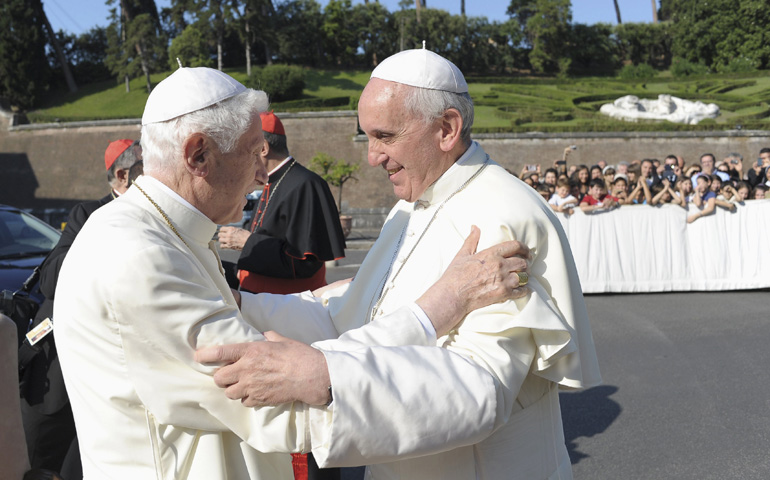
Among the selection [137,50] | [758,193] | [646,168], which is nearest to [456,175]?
[758,193]

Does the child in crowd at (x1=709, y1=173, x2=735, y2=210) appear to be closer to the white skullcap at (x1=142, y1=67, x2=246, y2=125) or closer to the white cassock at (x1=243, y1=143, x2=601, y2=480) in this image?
the white cassock at (x1=243, y1=143, x2=601, y2=480)

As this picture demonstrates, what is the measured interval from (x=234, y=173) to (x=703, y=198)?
1072cm

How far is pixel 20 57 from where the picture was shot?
44.3m

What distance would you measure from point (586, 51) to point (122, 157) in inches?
2150

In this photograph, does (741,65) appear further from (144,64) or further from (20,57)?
(20,57)

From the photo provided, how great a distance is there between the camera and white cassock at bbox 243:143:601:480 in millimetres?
1729

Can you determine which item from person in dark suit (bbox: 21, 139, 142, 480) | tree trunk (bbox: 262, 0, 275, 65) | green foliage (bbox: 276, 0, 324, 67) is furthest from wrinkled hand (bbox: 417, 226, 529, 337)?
green foliage (bbox: 276, 0, 324, 67)

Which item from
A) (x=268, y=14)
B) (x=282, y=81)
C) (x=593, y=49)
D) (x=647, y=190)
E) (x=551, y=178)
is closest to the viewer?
(x=647, y=190)

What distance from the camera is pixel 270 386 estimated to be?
1.69m

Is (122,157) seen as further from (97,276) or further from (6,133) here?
(6,133)

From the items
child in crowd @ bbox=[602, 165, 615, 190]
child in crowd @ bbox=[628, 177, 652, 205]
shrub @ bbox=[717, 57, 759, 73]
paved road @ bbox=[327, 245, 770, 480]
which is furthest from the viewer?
shrub @ bbox=[717, 57, 759, 73]

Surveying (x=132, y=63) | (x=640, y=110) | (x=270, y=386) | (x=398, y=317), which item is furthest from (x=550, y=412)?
(x=132, y=63)

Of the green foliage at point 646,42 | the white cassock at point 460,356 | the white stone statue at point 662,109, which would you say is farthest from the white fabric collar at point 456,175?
the green foliage at point 646,42

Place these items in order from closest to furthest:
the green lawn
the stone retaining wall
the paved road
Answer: the paved road, the stone retaining wall, the green lawn
